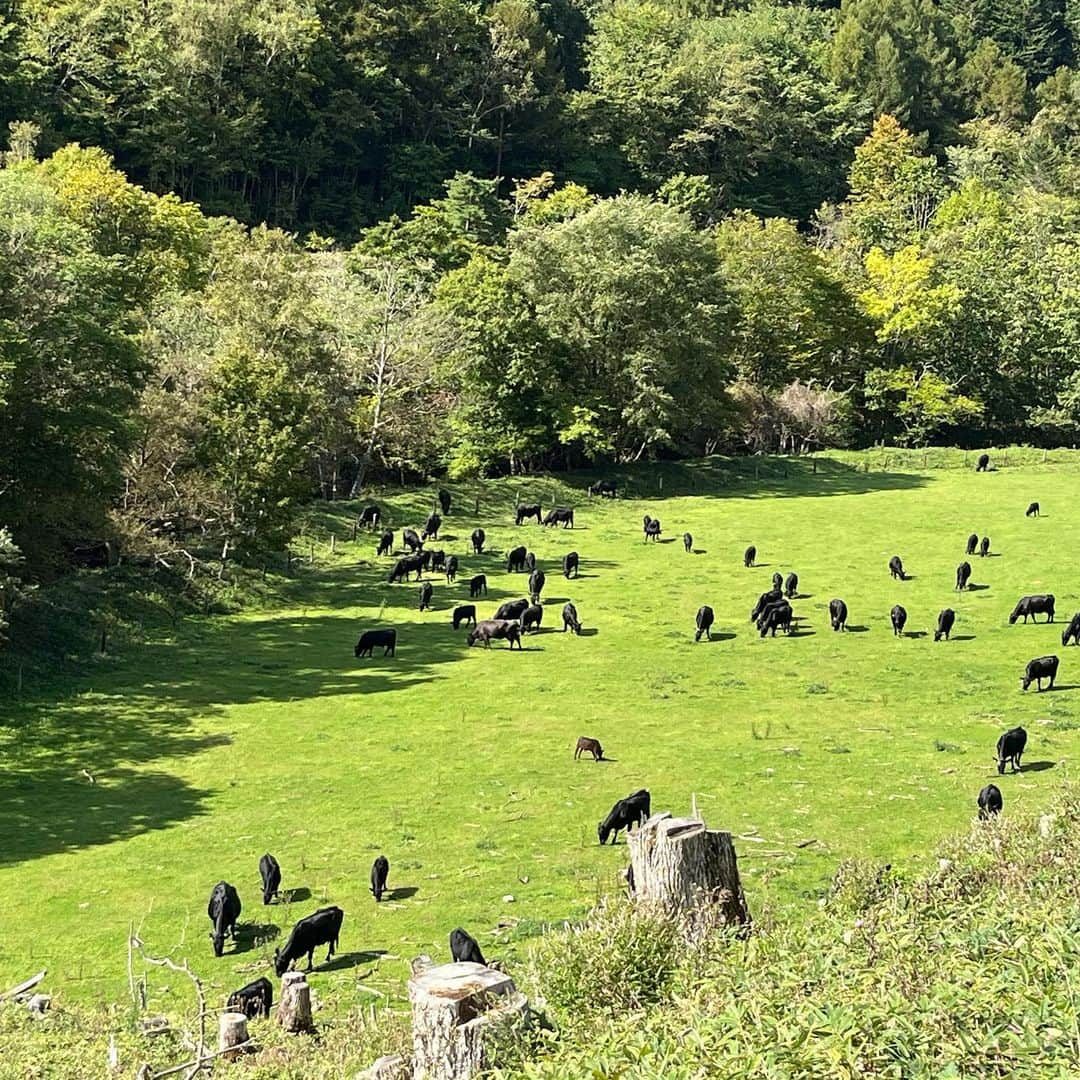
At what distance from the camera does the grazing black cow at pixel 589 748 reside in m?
24.2

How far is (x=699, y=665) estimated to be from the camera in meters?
31.8

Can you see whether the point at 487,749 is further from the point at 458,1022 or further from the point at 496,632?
the point at 458,1022

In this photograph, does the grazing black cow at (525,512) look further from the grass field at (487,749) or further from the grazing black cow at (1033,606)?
the grazing black cow at (1033,606)

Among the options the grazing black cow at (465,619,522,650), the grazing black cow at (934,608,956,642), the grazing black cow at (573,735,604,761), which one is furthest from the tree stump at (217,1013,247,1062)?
the grazing black cow at (934,608,956,642)

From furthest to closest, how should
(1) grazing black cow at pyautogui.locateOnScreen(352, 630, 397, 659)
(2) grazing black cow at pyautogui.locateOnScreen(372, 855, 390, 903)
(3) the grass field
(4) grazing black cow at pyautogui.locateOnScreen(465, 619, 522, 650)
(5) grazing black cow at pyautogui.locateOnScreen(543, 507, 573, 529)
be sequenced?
(5) grazing black cow at pyautogui.locateOnScreen(543, 507, 573, 529) < (4) grazing black cow at pyautogui.locateOnScreen(465, 619, 522, 650) < (1) grazing black cow at pyautogui.locateOnScreen(352, 630, 397, 659) < (2) grazing black cow at pyautogui.locateOnScreen(372, 855, 390, 903) < (3) the grass field

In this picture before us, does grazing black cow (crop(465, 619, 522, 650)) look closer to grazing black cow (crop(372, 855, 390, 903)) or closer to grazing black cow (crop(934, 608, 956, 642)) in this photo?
grazing black cow (crop(934, 608, 956, 642))

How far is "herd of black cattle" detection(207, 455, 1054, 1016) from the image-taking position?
50.7ft

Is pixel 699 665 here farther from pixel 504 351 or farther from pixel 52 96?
pixel 52 96

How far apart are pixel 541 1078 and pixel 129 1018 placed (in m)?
7.09

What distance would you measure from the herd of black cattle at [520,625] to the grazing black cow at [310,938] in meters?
0.01

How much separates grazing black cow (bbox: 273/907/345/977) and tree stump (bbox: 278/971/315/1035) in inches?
144

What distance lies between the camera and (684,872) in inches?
351

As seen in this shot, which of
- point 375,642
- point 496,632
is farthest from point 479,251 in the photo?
point 375,642

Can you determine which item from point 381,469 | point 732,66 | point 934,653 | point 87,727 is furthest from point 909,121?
point 87,727
